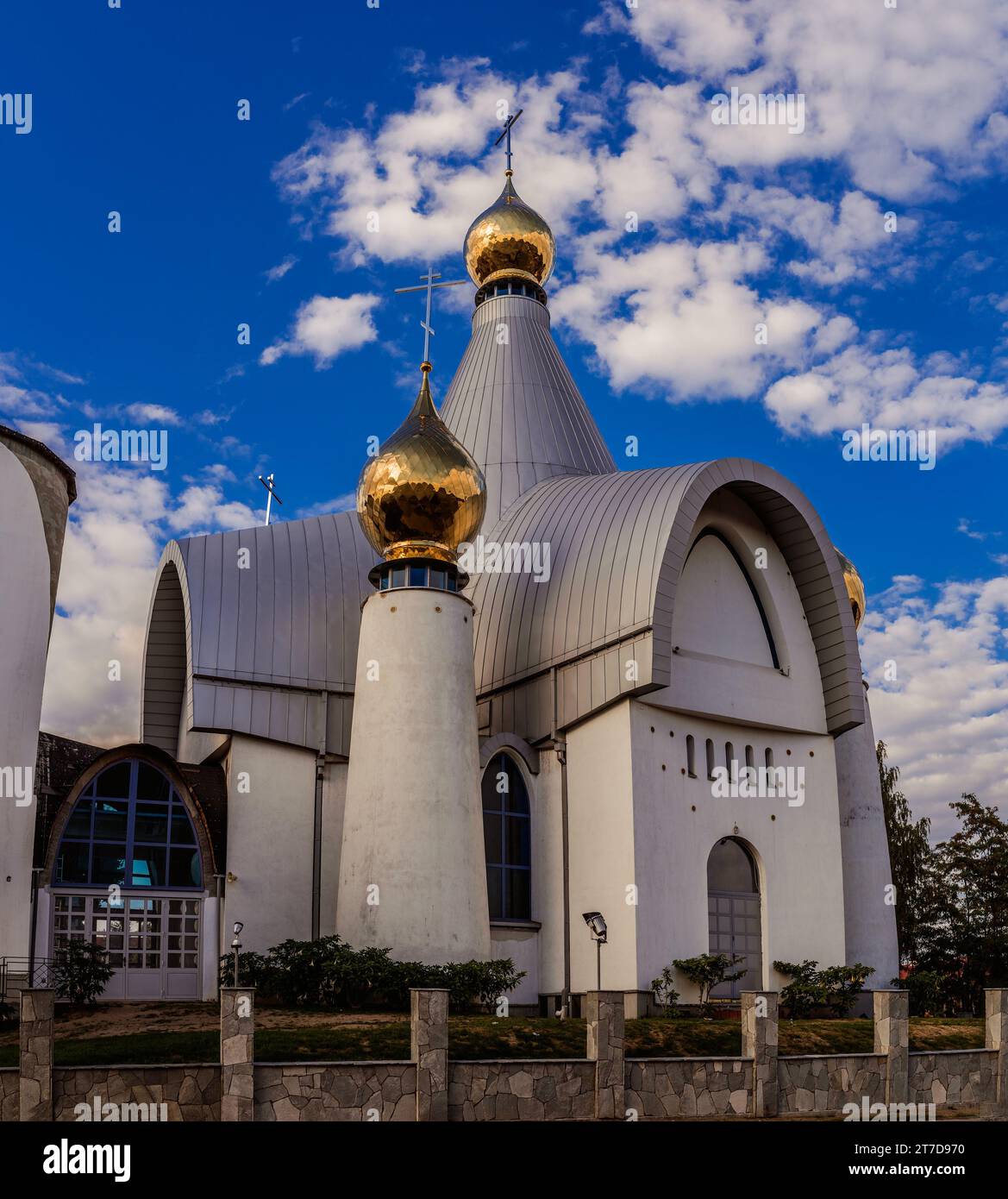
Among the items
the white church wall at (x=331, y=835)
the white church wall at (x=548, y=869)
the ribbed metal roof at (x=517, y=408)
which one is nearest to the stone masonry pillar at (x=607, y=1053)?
the white church wall at (x=548, y=869)

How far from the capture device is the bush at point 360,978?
18969 mm

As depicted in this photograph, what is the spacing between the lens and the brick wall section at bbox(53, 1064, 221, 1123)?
1298 centimetres

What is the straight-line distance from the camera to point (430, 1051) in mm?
13977

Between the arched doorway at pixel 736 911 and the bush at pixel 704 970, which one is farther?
the arched doorway at pixel 736 911

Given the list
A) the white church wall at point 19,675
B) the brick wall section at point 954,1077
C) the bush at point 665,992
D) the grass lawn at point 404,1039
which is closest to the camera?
the grass lawn at point 404,1039

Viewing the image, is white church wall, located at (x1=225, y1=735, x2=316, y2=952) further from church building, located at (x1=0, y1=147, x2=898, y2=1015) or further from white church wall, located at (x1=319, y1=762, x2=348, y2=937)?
white church wall, located at (x1=319, y1=762, x2=348, y2=937)

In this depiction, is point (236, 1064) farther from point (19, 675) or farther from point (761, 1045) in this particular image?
point (19, 675)

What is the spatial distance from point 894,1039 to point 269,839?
10692mm

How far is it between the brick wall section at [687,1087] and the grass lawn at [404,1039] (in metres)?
0.67

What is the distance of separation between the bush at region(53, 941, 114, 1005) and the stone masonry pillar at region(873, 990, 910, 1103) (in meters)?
10.4

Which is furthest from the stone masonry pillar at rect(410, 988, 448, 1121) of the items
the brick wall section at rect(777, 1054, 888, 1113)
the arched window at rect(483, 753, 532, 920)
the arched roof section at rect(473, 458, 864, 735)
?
the arched window at rect(483, 753, 532, 920)

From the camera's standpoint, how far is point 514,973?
73.8ft

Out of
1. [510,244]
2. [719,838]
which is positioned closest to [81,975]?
[719,838]

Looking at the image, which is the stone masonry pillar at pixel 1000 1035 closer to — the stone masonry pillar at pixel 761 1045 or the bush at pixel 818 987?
the stone masonry pillar at pixel 761 1045
